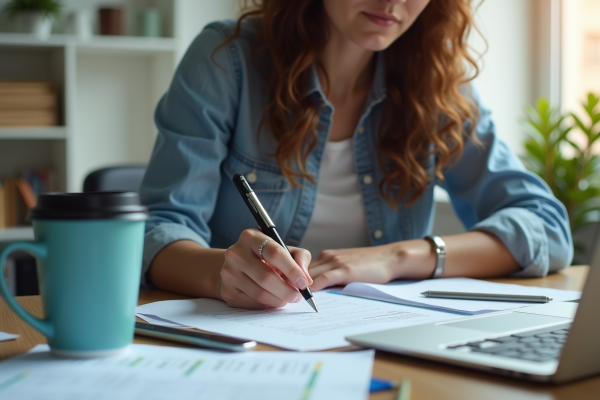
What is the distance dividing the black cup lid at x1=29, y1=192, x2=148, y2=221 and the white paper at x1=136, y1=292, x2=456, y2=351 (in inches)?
7.6

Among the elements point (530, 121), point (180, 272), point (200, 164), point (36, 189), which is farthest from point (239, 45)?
point (36, 189)

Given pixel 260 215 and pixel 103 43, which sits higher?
pixel 103 43

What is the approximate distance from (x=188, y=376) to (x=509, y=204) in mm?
962

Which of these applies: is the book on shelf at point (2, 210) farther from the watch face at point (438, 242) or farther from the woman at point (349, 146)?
the watch face at point (438, 242)

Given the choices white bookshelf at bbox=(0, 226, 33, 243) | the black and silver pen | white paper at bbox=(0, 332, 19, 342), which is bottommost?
white bookshelf at bbox=(0, 226, 33, 243)

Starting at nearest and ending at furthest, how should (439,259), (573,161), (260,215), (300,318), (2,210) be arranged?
(300,318) < (260,215) < (439,259) < (573,161) < (2,210)

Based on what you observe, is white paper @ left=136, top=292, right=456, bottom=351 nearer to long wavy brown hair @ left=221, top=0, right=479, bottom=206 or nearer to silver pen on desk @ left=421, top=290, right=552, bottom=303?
silver pen on desk @ left=421, top=290, right=552, bottom=303

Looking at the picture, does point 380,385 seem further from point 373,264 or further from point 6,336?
point 373,264

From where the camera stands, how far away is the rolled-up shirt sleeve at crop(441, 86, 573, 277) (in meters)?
1.20

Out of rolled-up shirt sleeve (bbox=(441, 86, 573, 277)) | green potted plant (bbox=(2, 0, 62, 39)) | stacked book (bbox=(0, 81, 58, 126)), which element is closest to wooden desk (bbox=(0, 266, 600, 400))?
rolled-up shirt sleeve (bbox=(441, 86, 573, 277))

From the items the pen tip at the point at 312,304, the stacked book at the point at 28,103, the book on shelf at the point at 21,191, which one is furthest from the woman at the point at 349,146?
the book on shelf at the point at 21,191

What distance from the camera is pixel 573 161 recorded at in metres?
2.45

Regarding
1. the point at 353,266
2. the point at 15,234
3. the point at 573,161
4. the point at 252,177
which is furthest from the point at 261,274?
the point at 15,234

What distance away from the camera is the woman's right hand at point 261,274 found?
0.80 meters
